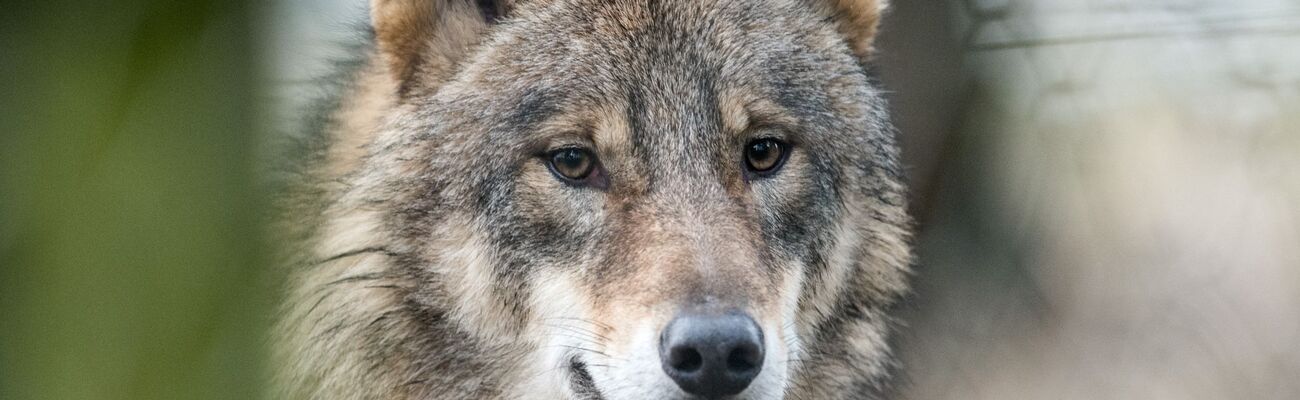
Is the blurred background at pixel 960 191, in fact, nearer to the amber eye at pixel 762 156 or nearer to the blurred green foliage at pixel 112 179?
the blurred green foliage at pixel 112 179

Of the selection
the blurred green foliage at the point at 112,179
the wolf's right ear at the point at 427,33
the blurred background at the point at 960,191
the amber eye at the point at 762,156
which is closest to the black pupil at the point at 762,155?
the amber eye at the point at 762,156

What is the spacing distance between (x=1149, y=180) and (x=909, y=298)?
1884 mm

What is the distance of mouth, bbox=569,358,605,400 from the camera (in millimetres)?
1731

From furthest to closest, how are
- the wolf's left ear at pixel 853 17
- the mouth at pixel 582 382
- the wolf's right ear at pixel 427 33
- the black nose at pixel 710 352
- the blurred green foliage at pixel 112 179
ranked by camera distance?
1. the wolf's left ear at pixel 853 17
2. the wolf's right ear at pixel 427 33
3. the mouth at pixel 582 382
4. the black nose at pixel 710 352
5. the blurred green foliage at pixel 112 179

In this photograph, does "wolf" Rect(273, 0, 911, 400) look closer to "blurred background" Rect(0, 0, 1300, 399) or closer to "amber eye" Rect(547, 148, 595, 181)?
Answer: "amber eye" Rect(547, 148, 595, 181)

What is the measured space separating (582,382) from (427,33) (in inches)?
25.4

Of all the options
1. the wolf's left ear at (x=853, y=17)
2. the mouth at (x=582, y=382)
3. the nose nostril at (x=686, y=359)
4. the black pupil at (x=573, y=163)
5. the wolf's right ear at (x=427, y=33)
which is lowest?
the mouth at (x=582, y=382)

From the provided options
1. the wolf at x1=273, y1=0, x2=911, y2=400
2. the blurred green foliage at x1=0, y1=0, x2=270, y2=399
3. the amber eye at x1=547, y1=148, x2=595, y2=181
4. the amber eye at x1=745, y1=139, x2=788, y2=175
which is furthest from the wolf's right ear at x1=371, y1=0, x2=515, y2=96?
the blurred green foliage at x1=0, y1=0, x2=270, y2=399

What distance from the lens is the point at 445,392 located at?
6.35 ft

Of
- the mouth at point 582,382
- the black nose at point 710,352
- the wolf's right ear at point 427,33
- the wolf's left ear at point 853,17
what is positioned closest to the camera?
the black nose at point 710,352

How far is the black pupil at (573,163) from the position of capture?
1775 mm

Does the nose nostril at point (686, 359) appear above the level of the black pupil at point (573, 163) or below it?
below

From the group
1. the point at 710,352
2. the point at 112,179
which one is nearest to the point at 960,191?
the point at 710,352

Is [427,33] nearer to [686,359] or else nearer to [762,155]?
[762,155]
